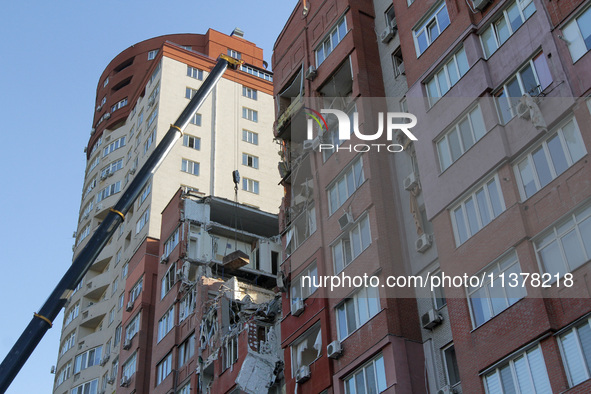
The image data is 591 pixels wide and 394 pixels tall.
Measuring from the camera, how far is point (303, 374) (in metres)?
28.8

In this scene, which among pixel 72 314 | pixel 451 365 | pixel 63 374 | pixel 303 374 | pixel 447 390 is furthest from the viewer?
pixel 72 314

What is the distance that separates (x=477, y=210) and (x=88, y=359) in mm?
44032

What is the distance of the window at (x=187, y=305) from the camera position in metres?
42.3

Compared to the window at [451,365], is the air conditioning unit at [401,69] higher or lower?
higher

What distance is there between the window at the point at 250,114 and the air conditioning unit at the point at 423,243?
146ft

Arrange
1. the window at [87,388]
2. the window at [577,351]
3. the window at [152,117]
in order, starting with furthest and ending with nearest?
the window at [152,117]
the window at [87,388]
the window at [577,351]

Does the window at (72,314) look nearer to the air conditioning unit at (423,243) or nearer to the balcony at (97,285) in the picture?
the balcony at (97,285)

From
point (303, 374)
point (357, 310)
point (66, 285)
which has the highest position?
point (66, 285)

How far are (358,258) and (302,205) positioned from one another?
6.53 meters

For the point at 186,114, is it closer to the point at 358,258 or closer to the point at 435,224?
the point at 358,258

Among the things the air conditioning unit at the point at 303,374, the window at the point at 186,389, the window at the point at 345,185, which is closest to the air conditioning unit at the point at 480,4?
the window at the point at 345,185

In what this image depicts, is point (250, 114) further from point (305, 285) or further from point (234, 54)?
point (305, 285)

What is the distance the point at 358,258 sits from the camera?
28.5 meters

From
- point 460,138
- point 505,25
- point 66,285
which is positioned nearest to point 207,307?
point 66,285
